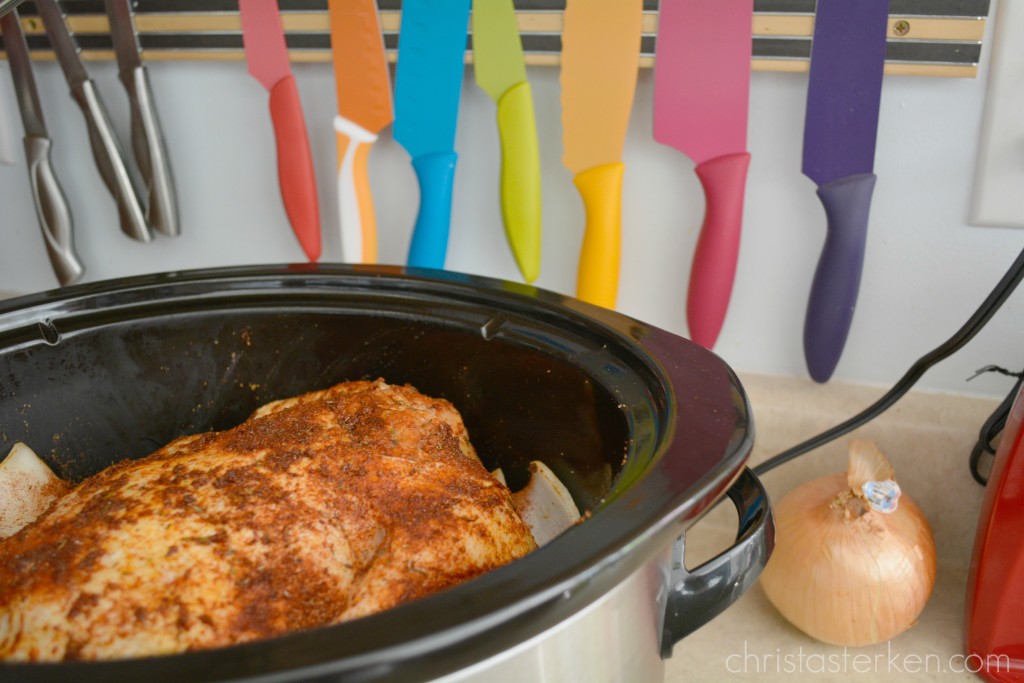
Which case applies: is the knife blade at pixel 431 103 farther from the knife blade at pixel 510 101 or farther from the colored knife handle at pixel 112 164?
the colored knife handle at pixel 112 164

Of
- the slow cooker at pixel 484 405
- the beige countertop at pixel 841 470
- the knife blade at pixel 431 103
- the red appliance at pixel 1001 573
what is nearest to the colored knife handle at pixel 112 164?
the knife blade at pixel 431 103

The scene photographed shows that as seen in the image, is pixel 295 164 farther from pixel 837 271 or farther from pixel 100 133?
pixel 837 271

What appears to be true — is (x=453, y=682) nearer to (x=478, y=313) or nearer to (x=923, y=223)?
(x=478, y=313)

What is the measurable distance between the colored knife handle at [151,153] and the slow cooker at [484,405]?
47cm

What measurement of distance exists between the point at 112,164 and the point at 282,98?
0.26m

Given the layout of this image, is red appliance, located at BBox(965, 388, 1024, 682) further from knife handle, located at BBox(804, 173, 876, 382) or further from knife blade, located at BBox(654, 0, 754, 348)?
knife blade, located at BBox(654, 0, 754, 348)

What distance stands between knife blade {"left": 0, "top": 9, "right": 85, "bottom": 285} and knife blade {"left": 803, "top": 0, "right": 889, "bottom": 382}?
3.01 feet

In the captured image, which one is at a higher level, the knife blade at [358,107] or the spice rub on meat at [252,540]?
the knife blade at [358,107]

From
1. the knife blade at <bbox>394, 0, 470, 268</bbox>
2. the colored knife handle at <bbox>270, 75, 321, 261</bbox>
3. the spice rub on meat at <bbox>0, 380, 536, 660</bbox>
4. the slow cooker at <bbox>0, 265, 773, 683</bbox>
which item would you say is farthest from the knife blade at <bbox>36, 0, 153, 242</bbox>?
the spice rub on meat at <bbox>0, 380, 536, 660</bbox>

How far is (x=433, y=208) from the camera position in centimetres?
97

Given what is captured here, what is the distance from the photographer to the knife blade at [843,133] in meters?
0.81

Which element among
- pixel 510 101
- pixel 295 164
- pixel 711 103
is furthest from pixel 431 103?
pixel 711 103

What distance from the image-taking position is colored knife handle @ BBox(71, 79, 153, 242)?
1.08 meters

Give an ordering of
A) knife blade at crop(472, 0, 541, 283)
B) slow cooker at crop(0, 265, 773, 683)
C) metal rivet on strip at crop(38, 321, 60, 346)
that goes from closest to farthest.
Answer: slow cooker at crop(0, 265, 773, 683) < metal rivet on strip at crop(38, 321, 60, 346) < knife blade at crop(472, 0, 541, 283)
